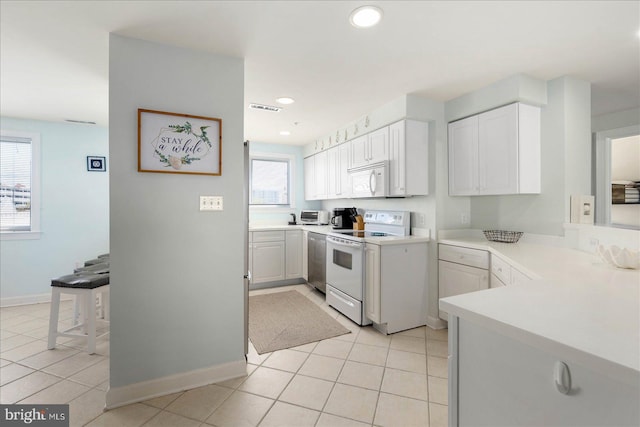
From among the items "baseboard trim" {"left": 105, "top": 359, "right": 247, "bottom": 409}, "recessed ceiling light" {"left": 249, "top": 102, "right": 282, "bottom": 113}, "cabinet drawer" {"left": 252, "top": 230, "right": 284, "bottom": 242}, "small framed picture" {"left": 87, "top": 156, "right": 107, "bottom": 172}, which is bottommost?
"baseboard trim" {"left": 105, "top": 359, "right": 247, "bottom": 409}

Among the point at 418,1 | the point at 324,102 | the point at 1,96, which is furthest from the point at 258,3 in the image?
the point at 1,96

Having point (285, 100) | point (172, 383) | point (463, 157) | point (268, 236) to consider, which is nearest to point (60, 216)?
point (268, 236)

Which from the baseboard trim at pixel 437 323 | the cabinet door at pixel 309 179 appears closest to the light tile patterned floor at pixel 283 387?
the baseboard trim at pixel 437 323

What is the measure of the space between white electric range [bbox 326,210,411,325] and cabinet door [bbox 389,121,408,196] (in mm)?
387

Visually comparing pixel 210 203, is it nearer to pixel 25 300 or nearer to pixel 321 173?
pixel 321 173

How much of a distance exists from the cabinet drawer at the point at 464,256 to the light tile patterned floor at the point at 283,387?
778mm

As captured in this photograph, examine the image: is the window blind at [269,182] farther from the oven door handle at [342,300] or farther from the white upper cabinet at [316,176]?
the oven door handle at [342,300]

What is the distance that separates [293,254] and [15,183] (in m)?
3.74

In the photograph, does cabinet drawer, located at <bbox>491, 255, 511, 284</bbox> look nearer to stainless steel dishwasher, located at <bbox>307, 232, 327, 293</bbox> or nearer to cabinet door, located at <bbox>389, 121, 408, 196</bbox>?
cabinet door, located at <bbox>389, 121, 408, 196</bbox>

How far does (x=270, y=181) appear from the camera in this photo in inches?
209

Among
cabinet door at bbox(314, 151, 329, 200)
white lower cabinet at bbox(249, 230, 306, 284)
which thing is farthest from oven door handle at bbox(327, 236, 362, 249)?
cabinet door at bbox(314, 151, 329, 200)

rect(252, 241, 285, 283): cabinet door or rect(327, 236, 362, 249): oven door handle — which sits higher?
rect(327, 236, 362, 249): oven door handle

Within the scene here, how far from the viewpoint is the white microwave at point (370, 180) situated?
127 inches

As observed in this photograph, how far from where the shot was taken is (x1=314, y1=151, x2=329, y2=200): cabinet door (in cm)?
463
